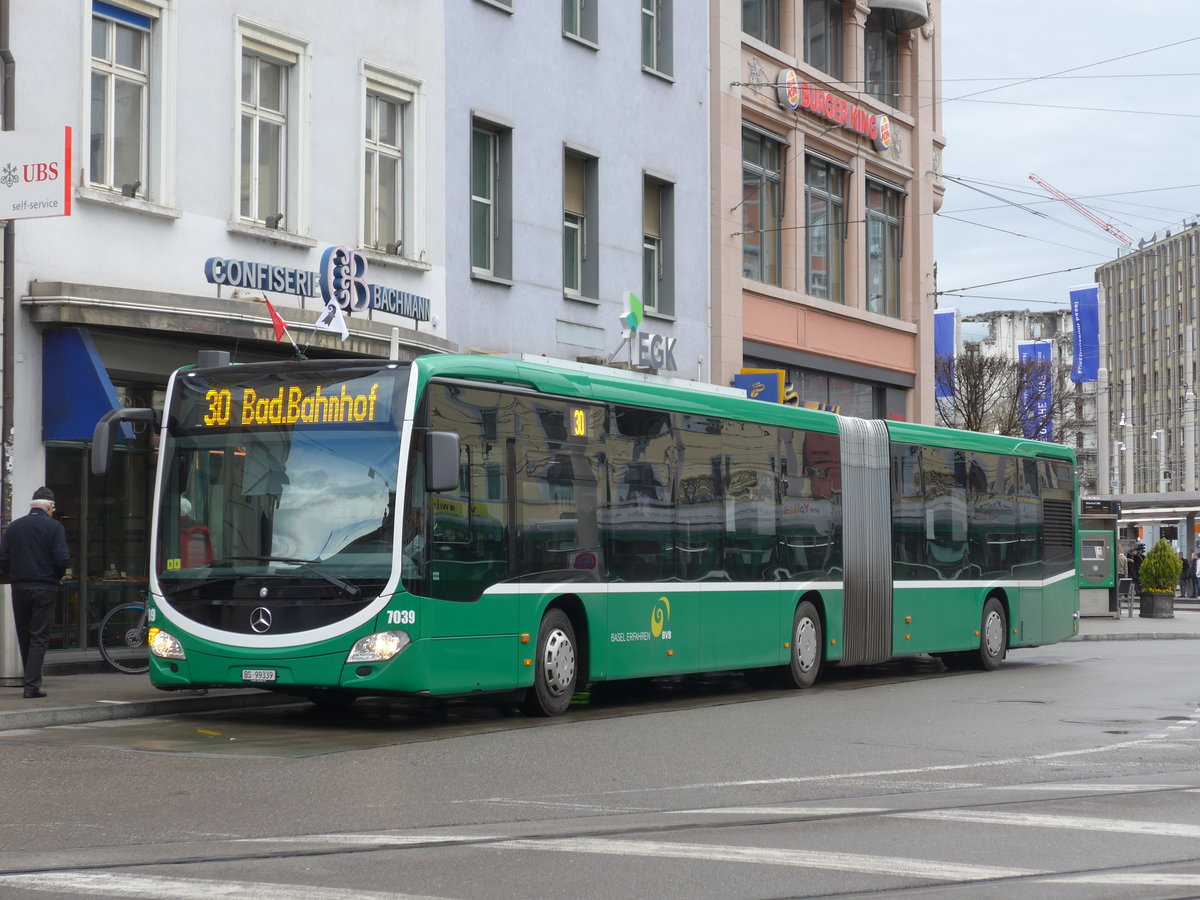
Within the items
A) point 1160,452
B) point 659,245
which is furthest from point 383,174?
point 1160,452

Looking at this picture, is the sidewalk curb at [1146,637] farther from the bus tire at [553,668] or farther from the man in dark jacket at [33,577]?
the man in dark jacket at [33,577]

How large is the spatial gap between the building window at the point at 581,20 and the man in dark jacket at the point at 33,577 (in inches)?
580

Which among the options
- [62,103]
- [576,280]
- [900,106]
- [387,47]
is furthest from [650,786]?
[900,106]

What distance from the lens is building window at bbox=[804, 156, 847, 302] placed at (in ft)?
116

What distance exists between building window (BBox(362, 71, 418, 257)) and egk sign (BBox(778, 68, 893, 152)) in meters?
11.1

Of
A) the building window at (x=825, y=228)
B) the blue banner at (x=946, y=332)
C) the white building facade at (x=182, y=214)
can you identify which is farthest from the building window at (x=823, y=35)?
the blue banner at (x=946, y=332)

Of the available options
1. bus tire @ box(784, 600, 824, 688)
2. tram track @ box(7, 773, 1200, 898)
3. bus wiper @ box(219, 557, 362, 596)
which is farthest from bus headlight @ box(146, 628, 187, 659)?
bus tire @ box(784, 600, 824, 688)

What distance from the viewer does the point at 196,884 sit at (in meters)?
7.27

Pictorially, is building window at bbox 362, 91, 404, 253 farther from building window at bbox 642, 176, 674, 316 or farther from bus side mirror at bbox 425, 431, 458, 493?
bus side mirror at bbox 425, 431, 458, 493

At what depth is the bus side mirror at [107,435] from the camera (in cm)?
1416

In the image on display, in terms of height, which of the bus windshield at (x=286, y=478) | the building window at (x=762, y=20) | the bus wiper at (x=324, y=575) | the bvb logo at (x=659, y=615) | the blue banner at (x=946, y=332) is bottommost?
the bvb logo at (x=659, y=615)

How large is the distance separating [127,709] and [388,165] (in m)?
10.9

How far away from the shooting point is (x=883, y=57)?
128 ft

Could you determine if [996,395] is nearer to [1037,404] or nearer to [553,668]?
[1037,404]
